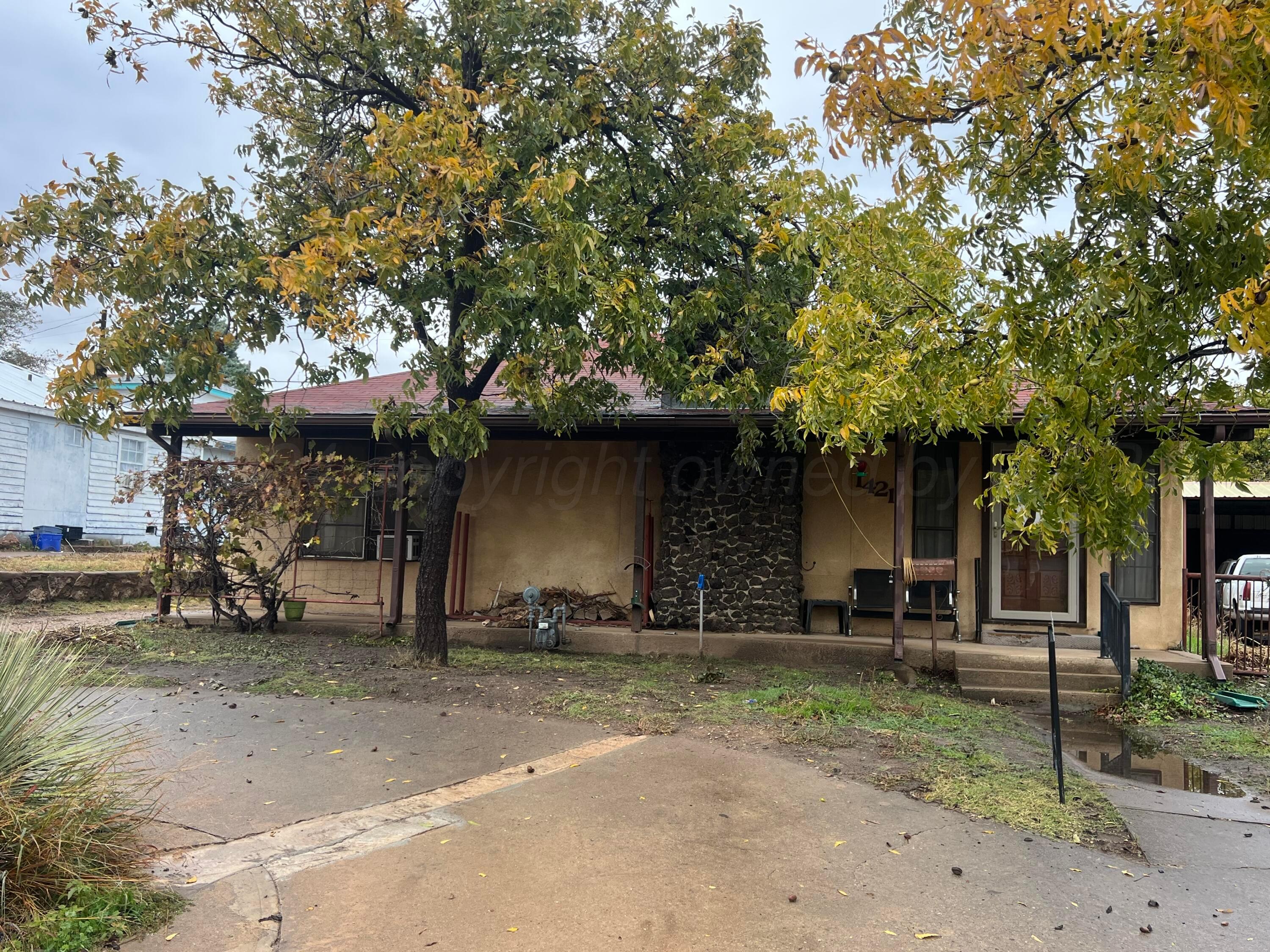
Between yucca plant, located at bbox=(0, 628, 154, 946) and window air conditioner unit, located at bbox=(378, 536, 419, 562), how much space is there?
7765 mm

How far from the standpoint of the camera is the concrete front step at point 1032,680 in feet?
29.9

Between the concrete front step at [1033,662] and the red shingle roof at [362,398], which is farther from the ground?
the red shingle roof at [362,398]

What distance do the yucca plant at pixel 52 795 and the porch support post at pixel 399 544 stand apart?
7.28 metres

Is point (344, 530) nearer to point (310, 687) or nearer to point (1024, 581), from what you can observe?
point (310, 687)

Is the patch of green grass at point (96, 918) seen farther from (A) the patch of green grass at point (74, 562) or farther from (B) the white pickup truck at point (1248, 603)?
(A) the patch of green grass at point (74, 562)

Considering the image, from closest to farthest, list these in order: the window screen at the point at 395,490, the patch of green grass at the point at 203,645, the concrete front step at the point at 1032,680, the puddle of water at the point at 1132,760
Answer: the puddle of water at the point at 1132,760 → the concrete front step at the point at 1032,680 → the patch of green grass at the point at 203,645 → the window screen at the point at 395,490

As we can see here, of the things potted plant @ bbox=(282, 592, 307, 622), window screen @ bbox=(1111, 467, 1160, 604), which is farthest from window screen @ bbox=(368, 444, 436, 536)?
window screen @ bbox=(1111, 467, 1160, 604)

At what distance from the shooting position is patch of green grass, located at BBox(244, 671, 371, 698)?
825 centimetres

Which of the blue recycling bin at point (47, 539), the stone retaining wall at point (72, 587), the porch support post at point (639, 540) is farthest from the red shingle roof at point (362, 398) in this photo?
the blue recycling bin at point (47, 539)

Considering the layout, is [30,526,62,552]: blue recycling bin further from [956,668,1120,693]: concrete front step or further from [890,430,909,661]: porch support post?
[956,668,1120,693]: concrete front step

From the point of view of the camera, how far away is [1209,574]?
978 cm

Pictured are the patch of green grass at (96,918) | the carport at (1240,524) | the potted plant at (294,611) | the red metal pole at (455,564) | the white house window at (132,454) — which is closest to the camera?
the patch of green grass at (96,918)

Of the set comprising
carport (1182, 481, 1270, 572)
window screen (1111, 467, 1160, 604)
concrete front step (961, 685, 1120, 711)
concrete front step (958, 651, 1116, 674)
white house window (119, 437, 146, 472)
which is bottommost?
concrete front step (961, 685, 1120, 711)

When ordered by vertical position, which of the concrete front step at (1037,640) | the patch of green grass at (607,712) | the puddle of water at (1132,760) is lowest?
the puddle of water at (1132,760)
